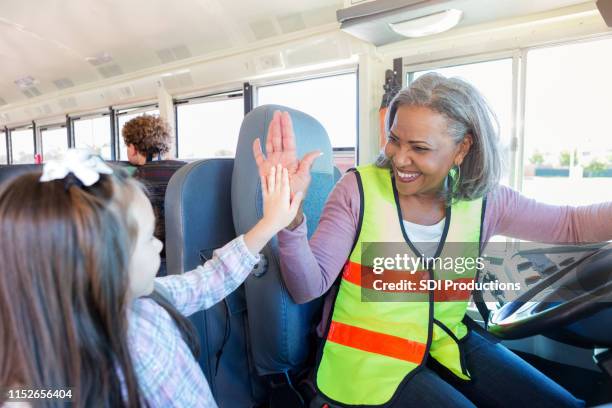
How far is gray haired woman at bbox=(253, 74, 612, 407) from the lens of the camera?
3.72 feet

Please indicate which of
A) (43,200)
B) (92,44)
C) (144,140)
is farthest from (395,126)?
(92,44)

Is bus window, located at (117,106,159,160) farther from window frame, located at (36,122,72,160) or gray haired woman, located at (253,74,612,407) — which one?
gray haired woman, located at (253,74,612,407)

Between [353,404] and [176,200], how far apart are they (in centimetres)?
87

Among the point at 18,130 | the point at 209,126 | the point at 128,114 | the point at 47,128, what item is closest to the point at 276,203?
the point at 209,126

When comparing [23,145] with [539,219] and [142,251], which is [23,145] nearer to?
[142,251]

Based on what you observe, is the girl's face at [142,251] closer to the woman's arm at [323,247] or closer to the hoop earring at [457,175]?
the woman's arm at [323,247]

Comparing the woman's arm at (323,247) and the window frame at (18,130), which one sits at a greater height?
the window frame at (18,130)

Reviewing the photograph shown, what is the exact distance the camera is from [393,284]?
1251 mm

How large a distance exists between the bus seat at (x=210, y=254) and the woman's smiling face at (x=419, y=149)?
0.67 metres

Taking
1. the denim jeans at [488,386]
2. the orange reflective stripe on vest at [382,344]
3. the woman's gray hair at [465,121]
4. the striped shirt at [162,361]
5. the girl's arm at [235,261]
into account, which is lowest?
the denim jeans at [488,386]

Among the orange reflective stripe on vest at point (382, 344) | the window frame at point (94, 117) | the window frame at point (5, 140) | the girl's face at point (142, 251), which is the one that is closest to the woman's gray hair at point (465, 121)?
the orange reflective stripe on vest at point (382, 344)

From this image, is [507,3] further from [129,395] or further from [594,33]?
[129,395]

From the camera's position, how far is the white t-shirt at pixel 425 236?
1290 millimetres

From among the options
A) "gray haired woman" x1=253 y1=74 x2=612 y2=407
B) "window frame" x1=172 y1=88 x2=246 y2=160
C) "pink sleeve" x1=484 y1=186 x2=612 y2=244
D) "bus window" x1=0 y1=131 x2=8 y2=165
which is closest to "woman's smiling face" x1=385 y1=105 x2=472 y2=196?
"gray haired woman" x1=253 y1=74 x2=612 y2=407
